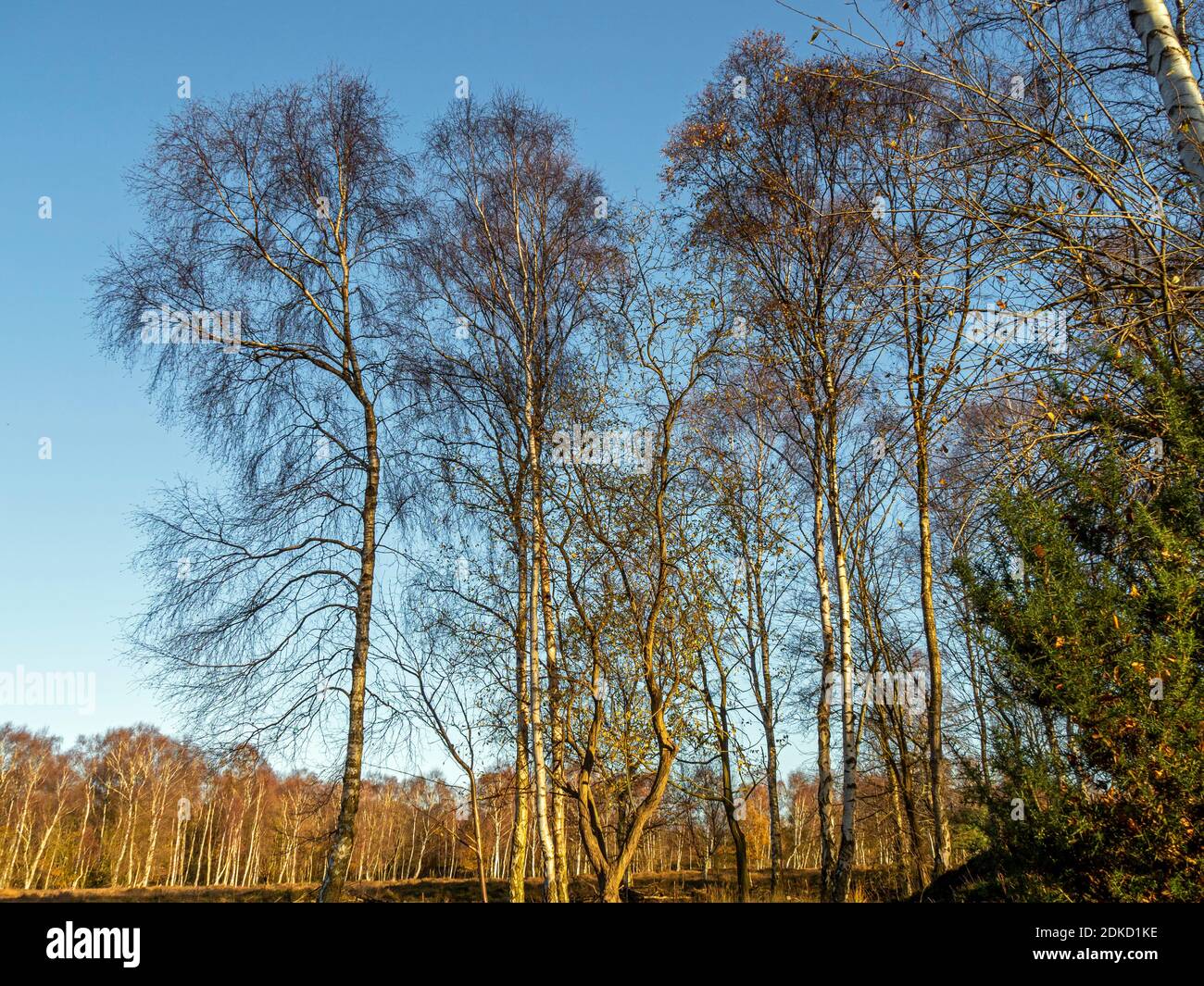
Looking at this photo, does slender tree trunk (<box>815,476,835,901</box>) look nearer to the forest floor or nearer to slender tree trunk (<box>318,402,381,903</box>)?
the forest floor

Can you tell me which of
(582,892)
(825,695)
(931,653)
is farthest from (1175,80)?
(582,892)

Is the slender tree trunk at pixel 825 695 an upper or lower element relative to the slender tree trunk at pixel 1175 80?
lower

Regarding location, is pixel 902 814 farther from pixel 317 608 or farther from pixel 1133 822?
pixel 1133 822

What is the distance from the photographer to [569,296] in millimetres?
13086

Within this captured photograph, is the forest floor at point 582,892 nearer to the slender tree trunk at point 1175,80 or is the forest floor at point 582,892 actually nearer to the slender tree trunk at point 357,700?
the slender tree trunk at point 357,700

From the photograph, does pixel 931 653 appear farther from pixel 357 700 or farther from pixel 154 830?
pixel 154 830

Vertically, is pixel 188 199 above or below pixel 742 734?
above

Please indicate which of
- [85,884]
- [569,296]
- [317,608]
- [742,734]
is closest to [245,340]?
[317,608]

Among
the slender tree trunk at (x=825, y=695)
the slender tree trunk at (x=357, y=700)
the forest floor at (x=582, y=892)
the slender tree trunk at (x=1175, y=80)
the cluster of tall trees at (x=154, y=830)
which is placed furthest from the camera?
the cluster of tall trees at (x=154, y=830)

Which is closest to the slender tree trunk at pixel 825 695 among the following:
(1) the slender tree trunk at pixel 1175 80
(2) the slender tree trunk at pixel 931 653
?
(2) the slender tree trunk at pixel 931 653

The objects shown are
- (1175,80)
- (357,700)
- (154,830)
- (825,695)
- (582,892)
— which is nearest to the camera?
(1175,80)

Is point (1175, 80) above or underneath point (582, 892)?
above
